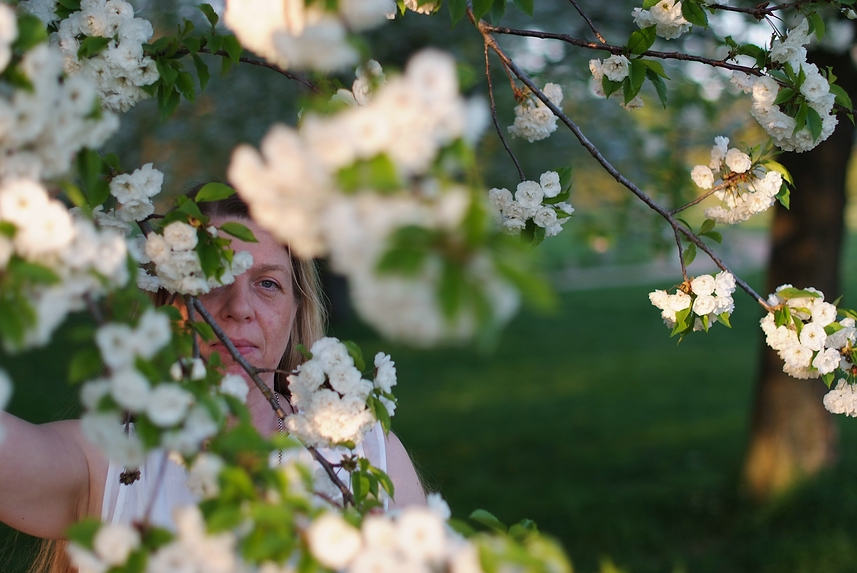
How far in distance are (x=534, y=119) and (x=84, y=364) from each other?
1.33 metres

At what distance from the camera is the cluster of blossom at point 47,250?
2.84ft

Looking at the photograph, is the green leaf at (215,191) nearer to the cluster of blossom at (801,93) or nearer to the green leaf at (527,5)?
the green leaf at (527,5)

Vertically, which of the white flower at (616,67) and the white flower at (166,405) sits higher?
the white flower at (616,67)

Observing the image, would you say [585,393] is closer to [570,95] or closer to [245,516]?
[570,95]

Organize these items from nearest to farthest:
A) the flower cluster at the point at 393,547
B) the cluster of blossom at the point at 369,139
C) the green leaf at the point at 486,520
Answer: the cluster of blossom at the point at 369,139 → the flower cluster at the point at 393,547 → the green leaf at the point at 486,520

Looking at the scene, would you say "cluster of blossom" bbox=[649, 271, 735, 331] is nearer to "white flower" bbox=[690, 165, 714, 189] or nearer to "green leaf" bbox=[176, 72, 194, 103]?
"white flower" bbox=[690, 165, 714, 189]

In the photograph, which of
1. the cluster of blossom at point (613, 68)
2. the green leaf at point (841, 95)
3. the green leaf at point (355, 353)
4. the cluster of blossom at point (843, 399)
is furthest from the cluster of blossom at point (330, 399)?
the green leaf at point (841, 95)

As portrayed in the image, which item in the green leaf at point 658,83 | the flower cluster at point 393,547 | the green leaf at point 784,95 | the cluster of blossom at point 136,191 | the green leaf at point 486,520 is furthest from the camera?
the green leaf at point 658,83

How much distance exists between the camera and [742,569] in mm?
4844

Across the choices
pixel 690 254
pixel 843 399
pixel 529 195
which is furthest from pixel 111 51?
pixel 843 399

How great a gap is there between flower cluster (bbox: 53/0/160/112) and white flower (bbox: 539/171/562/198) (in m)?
0.86

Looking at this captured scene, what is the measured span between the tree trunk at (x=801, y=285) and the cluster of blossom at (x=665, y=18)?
3671 mm

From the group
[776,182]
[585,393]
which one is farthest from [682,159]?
[776,182]

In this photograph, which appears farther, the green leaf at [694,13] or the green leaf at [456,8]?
the green leaf at [694,13]
